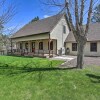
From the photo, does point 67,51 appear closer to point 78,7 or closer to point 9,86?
point 78,7

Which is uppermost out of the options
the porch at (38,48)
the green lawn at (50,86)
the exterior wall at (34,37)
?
the exterior wall at (34,37)

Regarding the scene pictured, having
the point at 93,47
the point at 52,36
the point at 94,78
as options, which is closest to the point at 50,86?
the point at 94,78

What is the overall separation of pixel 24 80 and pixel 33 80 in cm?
44

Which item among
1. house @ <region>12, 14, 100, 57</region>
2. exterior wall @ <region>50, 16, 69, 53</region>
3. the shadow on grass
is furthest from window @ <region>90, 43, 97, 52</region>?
the shadow on grass

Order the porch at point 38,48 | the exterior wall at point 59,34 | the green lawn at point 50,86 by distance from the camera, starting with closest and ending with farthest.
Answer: the green lawn at point 50,86 < the exterior wall at point 59,34 < the porch at point 38,48

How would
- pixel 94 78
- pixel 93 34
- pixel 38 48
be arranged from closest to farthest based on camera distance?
1. pixel 94 78
2. pixel 93 34
3. pixel 38 48

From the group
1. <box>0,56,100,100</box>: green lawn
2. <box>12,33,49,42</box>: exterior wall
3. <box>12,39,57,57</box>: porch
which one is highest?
<box>12,33,49,42</box>: exterior wall

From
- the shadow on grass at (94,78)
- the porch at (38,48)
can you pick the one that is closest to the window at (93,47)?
the porch at (38,48)

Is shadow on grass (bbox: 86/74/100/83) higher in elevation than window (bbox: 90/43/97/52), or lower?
lower

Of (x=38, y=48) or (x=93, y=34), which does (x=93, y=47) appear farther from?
(x=38, y=48)

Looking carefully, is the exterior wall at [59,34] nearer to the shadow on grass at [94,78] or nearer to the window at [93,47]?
the window at [93,47]

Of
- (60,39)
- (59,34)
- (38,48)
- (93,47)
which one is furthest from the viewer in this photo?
(38,48)

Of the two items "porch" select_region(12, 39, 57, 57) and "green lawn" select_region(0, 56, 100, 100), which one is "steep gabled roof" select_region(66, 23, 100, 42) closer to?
"porch" select_region(12, 39, 57, 57)

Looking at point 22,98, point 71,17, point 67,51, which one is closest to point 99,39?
point 67,51
